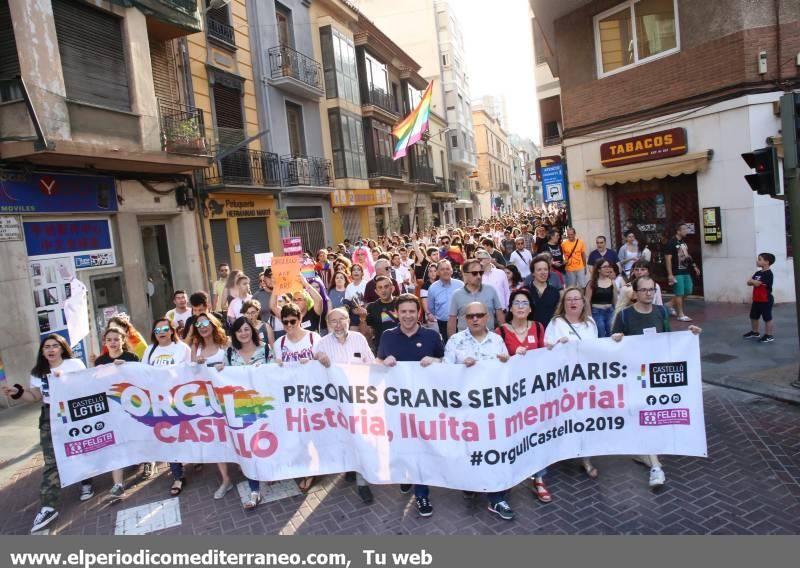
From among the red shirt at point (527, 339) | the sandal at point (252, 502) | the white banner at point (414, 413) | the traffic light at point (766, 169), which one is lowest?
the sandal at point (252, 502)

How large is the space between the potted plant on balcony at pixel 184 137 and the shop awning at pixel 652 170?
31.5 feet

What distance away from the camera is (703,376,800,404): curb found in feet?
19.5

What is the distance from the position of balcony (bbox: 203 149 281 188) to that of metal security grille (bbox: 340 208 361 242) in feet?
18.4

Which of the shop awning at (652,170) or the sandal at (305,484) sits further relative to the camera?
the shop awning at (652,170)

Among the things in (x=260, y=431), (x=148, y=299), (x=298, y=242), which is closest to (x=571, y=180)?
(x=298, y=242)

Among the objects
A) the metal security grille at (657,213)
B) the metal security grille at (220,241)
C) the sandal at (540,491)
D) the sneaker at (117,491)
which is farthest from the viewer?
the metal security grille at (220,241)

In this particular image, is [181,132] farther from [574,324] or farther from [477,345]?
[574,324]

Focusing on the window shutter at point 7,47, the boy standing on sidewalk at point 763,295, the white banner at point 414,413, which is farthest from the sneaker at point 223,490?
the window shutter at point 7,47

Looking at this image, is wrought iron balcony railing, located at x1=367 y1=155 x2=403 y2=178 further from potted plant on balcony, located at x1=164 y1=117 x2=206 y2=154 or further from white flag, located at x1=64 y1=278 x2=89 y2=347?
white flag, located at x1=64 y1=278 x2=89 y2=347

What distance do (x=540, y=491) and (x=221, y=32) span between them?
15.8 meters

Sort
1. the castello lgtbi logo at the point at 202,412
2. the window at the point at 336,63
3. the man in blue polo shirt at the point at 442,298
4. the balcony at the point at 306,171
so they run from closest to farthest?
the castello lgtbi logo at the point at 202,412
the man in blue polo shirt at the point at 442,298
the balcony at the point at 306,171
the window at the point at 336,63

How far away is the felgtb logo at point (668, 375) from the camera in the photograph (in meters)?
4.45

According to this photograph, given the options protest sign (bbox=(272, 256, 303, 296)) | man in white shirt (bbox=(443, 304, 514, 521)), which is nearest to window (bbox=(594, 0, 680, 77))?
protest sign (bbox=(272, 256, 303, 296))

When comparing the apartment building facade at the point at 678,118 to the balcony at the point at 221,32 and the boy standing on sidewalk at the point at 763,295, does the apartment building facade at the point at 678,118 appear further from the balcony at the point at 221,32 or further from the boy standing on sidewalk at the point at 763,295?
the balcony at the point at 221,32
